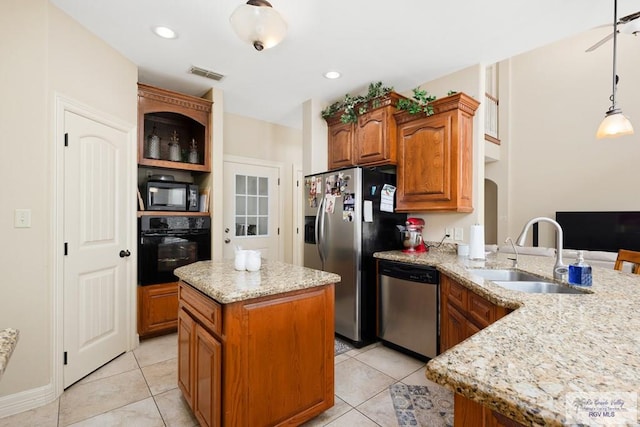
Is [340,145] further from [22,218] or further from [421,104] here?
[22,218]

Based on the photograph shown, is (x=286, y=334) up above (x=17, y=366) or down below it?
above

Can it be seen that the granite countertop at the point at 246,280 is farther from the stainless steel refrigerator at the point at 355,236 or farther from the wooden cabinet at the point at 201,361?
the stainless steel refrigerator at the point at 355,236

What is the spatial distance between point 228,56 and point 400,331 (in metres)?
2.91

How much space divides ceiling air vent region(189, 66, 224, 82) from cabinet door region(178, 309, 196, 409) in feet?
7.52

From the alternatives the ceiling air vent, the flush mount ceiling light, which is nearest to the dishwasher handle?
the flush mount ceiling light

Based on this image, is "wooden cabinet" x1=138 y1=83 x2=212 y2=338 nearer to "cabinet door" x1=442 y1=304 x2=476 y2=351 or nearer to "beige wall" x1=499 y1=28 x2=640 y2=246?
"cabinet door" x1=442 y1=304 x2=476 y2=351

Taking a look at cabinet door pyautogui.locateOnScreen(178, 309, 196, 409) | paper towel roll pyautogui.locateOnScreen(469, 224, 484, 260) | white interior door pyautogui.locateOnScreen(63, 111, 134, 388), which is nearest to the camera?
cabinet door pyautogui.locateOnScreen(178, 309, 196, 409)

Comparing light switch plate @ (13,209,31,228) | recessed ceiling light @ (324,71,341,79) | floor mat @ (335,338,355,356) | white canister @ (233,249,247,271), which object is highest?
recessed ceiling light @ (324,71,341,79)

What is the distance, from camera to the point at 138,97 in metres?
2.96

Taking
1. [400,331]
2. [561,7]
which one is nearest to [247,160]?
[400,331]

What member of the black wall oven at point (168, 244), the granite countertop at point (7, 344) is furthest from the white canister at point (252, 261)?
the black wall oven at point (168, 244)

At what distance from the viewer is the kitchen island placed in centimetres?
144

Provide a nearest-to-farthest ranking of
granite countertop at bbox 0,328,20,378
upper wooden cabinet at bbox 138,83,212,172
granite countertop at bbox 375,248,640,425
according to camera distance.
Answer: granite countertop at bbox 375,248,640,425
granite countertop at bbox 0,328,20,378
upper wooden cabinet at bbox 138,83,212,172

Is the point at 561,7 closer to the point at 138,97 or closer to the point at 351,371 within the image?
the point at 351,371
